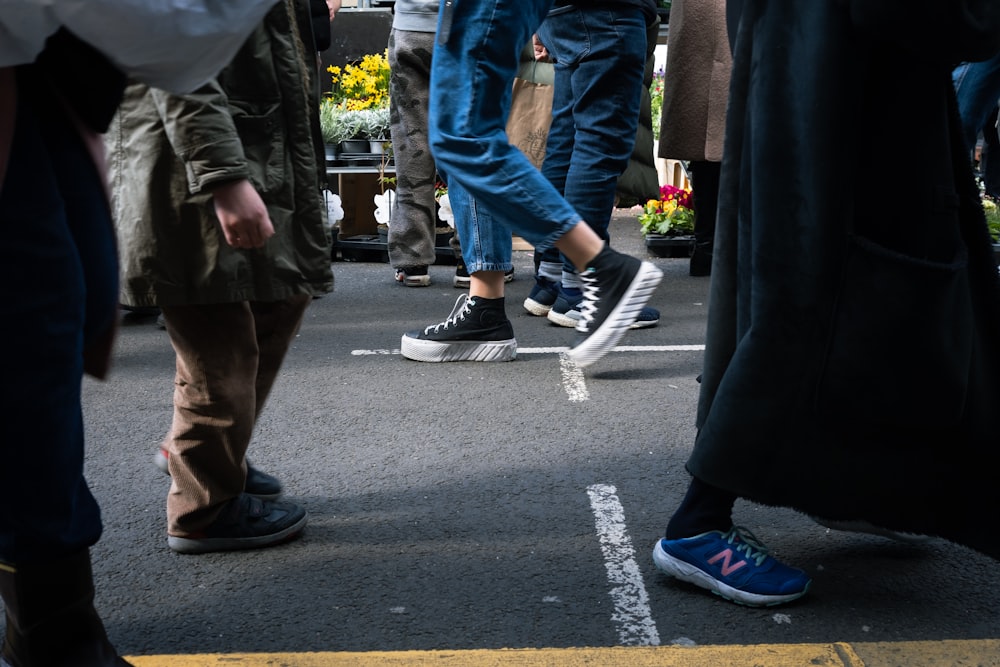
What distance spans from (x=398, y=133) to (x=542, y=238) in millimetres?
3123

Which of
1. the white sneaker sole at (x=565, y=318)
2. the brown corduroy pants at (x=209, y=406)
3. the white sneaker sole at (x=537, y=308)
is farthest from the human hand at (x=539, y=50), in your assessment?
the brown corduroy pants at (x=209, y=406)

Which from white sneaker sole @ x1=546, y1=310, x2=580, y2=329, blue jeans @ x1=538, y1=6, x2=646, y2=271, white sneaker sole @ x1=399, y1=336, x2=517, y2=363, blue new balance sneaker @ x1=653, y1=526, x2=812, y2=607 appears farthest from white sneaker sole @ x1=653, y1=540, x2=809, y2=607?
white sneaker sole @ x1=546, y1=310, x2=580, y2=329

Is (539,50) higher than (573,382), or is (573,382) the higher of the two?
(539,50)

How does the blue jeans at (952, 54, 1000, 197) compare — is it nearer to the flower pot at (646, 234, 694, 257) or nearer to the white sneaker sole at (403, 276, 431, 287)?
the flower pot at (646, 234, 694, 257)

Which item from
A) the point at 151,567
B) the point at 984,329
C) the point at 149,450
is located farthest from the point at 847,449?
the point at 149,450

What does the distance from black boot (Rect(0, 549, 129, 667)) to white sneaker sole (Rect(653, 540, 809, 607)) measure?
1069 mm

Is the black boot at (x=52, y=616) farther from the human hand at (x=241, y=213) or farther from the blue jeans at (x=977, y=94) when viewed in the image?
the blue jeans at (x=977, y=94)

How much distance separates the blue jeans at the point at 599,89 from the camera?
15.3 feet

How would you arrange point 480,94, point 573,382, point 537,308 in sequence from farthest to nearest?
point 537,308 → point 573,382 → point 480,94

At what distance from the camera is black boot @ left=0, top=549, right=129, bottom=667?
1715 mm

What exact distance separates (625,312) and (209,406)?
1063 mm

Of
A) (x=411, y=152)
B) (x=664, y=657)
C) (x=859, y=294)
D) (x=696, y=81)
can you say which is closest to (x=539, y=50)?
(x=411, y=152)

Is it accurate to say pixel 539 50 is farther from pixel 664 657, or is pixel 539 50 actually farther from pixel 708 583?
pixel 664 657

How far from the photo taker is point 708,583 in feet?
7.34
